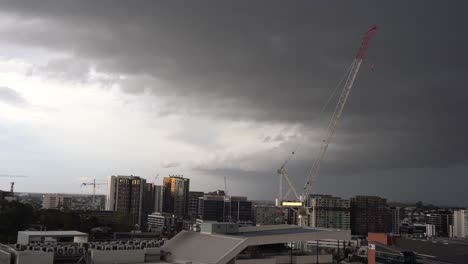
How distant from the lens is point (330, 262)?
61.2 metres

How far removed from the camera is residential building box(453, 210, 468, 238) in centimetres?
17462

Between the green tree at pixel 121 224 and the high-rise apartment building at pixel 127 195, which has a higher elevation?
the high-rise apartment building at pixel 127 195

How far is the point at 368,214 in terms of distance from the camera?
193125 millimetres

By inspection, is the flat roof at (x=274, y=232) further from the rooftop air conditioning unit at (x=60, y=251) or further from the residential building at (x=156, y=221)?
the residential building at (x=156, y=221)

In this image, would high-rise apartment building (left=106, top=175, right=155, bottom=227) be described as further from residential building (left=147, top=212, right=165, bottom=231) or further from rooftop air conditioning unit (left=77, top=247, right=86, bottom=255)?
rooftop air conditioning unit (left=77, top=247, right=86, bottom=255)

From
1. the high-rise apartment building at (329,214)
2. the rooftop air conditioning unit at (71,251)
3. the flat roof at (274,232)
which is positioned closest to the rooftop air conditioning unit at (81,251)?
the rooftop air conditioning unit at (71,251)

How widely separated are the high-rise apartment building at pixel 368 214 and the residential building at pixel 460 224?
2699 centimetres

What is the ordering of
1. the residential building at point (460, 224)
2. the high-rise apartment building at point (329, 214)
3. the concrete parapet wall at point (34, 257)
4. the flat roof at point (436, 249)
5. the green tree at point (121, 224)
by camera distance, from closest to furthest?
the concrete parapet wall at point (34, 257), the flat roof at point (436, 249), the green tree at point (121, 224), the residential building at point (460, 224), the high-rise apartment building at point (329, 214)

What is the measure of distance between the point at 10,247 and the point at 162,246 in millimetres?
18693

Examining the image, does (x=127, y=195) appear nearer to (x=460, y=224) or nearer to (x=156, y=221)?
(x=156, y=221)

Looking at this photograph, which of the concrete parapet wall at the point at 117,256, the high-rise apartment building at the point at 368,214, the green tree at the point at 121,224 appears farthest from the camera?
the high-rise apartment building at the point at 368,214

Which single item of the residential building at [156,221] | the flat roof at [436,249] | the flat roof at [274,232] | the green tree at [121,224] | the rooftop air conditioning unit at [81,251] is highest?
the flat roof at [274,232]

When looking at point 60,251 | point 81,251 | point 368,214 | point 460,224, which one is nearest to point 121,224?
point 81,251

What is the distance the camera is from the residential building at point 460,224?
17462 centimetres
